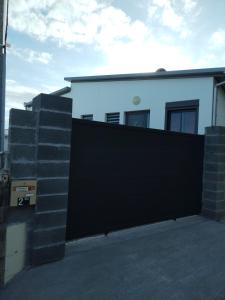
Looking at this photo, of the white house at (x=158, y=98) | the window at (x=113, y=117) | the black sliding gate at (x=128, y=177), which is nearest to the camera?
the black sliding gate at (x=128, y=177)

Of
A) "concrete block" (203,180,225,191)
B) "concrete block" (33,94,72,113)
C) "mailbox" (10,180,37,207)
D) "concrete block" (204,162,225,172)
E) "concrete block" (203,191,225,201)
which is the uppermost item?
"concrete block" (33,94,72,113)

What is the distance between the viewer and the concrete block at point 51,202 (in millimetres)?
3494

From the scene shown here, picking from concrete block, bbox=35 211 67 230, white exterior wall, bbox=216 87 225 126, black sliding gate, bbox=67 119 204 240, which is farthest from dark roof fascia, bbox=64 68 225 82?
concrete block, bbox=35 211 67 230

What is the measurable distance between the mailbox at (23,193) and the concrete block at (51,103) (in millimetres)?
929

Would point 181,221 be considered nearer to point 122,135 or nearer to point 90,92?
point 122,135

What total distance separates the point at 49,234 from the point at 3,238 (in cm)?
67

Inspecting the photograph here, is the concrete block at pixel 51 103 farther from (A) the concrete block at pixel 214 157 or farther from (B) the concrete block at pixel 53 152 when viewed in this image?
(A) the concrete block at pixel 214 157

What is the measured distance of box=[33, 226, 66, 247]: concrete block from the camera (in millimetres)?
3467

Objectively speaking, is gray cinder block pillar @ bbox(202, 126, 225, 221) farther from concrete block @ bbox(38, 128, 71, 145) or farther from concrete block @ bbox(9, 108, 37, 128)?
concrete block @ bbox(9, 108, 37, 128)

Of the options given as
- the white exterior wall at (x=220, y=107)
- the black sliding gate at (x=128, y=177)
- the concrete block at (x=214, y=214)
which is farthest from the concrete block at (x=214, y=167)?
the white exterior wall at (x=220, y=107)

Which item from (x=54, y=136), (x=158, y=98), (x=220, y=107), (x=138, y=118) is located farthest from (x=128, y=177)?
(x=138, y=118)

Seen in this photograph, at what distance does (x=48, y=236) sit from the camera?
11.7 feet

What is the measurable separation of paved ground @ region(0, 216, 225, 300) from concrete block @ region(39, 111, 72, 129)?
5.87 ft

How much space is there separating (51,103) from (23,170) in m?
0.91
